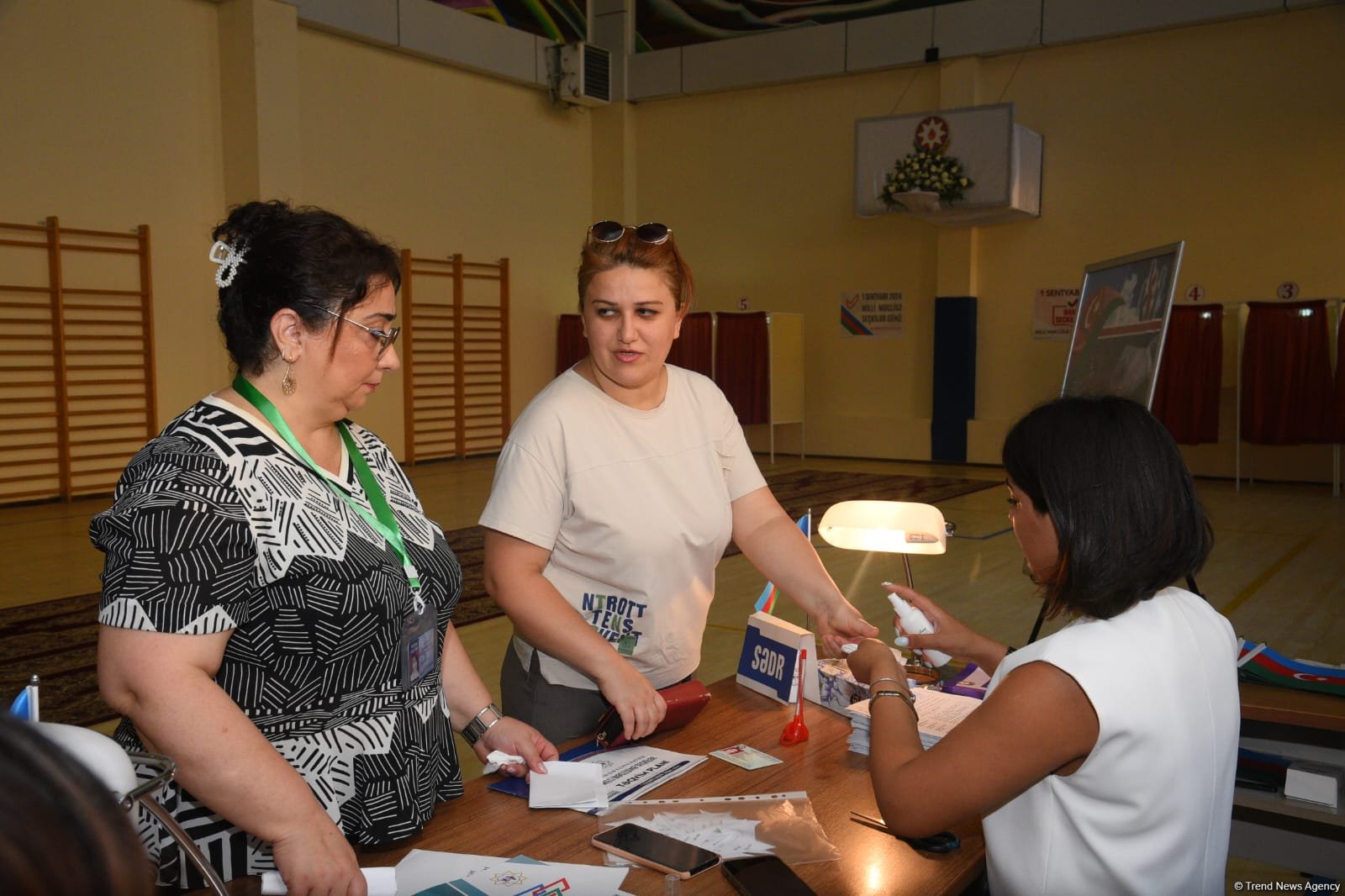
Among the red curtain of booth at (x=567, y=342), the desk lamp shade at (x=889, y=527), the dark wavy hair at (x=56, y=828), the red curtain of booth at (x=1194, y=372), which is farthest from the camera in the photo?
the red curtain of booth at (x=567, y=342)

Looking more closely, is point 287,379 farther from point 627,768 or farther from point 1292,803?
point 1292,803

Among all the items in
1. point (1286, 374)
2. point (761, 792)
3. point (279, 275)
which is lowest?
point (761, 792)

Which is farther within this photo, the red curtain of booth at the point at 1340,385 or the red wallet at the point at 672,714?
the red curtain of booth at the point at 1340,385

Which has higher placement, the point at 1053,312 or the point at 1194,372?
the point at 1053,312

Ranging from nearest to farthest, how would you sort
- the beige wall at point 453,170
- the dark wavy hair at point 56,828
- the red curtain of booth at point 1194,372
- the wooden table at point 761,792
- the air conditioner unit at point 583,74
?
the dark wavy hair at point 56,828
the wooden table at point 761,792
the red curtain of booth at point 1194,372
the beige wall at point 453,170
the air conditioner unit at point 583,74

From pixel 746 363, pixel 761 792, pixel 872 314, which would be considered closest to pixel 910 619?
pixel 761 792

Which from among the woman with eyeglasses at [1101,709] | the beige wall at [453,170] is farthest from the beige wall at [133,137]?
the woman with eyeglasses at [1101,709]

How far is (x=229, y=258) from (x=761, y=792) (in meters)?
0.99

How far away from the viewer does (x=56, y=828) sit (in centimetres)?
41

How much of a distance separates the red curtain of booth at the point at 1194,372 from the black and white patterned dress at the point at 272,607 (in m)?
8.39

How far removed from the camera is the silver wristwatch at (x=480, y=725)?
157cm

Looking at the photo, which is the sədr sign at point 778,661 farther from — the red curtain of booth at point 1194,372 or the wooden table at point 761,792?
the red curtain of booth at point 1194,372

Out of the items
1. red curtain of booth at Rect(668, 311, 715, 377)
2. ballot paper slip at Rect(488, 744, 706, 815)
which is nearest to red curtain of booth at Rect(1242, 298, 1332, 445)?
red curtain of booth at Rect(668, 311, 715, 377)

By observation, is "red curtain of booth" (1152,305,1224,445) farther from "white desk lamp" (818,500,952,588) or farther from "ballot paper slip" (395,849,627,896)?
"ballot paper slip" (395,849,627,896)
